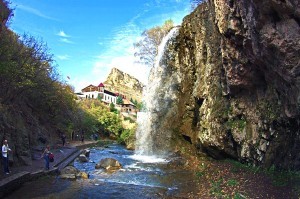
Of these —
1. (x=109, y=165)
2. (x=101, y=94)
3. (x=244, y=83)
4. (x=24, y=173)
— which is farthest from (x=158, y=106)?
(x=101, y=94)

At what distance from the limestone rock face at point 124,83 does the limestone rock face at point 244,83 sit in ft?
361

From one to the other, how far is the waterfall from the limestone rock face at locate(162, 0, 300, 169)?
5.93 ft

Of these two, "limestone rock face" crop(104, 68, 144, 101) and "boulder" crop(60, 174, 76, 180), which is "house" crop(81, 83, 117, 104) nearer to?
"limestone rock face" crop(104, 68, 144, 101)

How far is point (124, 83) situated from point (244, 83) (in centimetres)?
12467

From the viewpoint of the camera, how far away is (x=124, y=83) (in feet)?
466

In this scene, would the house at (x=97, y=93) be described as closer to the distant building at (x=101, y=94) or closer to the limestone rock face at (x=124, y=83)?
the distant building at (x=101, y=94)

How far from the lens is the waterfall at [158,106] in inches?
1188

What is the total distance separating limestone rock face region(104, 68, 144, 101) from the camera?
5463 inches

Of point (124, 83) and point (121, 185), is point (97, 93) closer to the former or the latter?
point (124, 83)

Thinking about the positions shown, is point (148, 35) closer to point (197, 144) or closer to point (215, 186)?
point (197, 144)

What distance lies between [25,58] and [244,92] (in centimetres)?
1795

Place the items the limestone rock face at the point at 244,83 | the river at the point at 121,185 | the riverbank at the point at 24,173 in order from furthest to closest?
the river at the point at 121,185 → the riverbank at the point at 24,173 → the limestone rock face at the point at 244,83

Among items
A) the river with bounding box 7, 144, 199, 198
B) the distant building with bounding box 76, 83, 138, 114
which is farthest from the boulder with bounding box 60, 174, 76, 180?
the distant building with bounding box 76, 83, 138, 114

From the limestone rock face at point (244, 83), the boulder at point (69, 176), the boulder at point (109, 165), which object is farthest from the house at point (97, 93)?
the boulder at point (69, 176)
